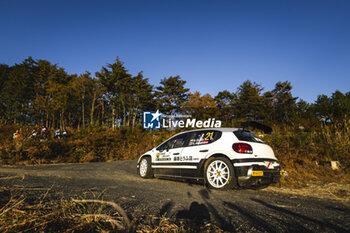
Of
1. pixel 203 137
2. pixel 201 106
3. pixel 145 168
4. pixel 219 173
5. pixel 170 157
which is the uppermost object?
pixel 201 106

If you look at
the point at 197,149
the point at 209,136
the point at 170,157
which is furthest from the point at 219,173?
the point at 170,157

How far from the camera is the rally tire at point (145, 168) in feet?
18.6

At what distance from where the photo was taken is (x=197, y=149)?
4574 mm

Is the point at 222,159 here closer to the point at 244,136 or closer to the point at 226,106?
the point at 244,136

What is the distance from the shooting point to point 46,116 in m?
39.5

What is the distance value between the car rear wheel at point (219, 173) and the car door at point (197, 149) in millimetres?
242

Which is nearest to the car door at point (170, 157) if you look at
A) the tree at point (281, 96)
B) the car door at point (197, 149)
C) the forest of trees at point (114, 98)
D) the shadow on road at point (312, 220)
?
the car door at point (197, 149)

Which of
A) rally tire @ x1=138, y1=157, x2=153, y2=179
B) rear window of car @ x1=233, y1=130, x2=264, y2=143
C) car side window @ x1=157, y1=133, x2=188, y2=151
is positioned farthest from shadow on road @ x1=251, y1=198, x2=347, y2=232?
rally tire @ x1=138, y1=157, x2=153, y2=179

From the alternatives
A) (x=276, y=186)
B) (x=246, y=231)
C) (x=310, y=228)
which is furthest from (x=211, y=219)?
(x=276, y=186)

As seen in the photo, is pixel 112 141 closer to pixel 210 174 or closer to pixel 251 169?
pixel 210 174

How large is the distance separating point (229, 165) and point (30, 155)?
9.83 m

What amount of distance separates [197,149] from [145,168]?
2.15 metres

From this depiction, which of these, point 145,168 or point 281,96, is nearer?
point 145,168

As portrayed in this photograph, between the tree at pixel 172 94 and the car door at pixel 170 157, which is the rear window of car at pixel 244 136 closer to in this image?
the car door at pixel 170 157
